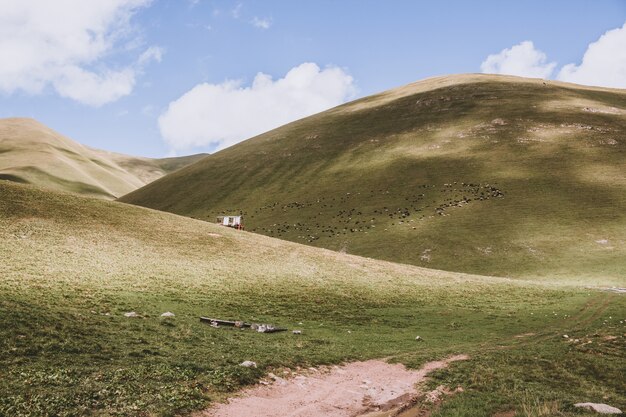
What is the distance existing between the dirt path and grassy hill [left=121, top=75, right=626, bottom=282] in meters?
51.6

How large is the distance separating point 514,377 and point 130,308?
2182 centimetres

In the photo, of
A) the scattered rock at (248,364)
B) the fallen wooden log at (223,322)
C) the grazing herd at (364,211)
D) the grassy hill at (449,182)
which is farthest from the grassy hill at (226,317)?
the grazing herd at (364,211)

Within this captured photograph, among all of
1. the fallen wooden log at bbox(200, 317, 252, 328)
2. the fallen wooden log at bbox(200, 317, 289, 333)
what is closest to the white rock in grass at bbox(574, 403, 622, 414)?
the fallen wooden log at bbox(200, 317, 289, 333)

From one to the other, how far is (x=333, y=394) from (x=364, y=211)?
7959cm

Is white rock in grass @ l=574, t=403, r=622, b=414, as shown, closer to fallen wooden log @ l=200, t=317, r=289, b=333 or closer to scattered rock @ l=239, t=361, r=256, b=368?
scattered rock @ l=239, t=361, r=256, b=368

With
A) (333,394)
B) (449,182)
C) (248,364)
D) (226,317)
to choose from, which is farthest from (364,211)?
(333,394)

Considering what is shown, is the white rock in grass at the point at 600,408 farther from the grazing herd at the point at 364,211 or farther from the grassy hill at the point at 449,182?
the grazing herd at the point at 364,211

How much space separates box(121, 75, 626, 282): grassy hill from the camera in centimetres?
7456

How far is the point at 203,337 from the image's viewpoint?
23.7 m

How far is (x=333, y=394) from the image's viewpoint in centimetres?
1812

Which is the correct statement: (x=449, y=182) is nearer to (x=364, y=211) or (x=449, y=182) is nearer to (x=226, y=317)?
(x=364, y=211)

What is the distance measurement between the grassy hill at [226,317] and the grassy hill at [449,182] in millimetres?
22038

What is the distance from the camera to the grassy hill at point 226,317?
1616cm

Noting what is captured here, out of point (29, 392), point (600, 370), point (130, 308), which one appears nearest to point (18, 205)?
point (130, 308)
